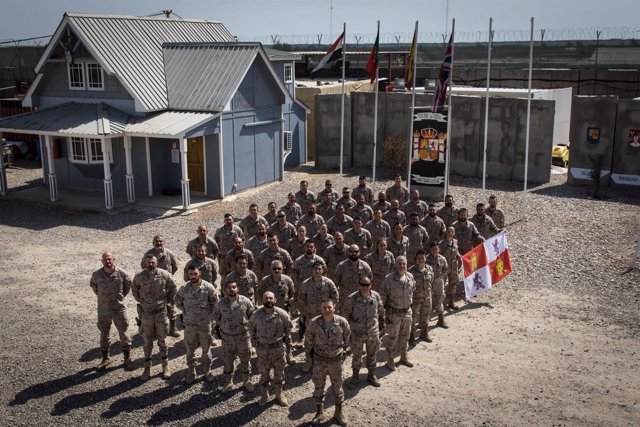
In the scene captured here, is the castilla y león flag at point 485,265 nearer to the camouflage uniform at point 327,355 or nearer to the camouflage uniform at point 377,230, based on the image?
the camouflage uniform at point 377,230

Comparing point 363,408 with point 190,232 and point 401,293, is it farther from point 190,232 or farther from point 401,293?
point 190,232

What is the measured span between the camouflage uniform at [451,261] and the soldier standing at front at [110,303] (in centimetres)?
651

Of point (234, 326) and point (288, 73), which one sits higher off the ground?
point (288, 73)

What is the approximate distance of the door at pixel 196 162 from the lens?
25.3 m

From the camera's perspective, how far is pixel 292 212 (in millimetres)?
17266

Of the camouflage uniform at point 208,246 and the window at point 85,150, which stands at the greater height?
the window at point 85,150

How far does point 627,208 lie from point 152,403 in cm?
1763

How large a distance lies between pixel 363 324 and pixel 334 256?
295cm

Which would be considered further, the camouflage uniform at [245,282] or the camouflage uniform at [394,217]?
the camouflage uniform at [394,217]

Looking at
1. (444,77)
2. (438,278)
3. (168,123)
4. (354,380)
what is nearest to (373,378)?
(354,380)

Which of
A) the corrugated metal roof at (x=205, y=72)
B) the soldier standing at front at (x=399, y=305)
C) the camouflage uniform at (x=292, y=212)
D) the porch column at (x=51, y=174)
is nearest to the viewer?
the soldier standing at front at (x=399, y=305)

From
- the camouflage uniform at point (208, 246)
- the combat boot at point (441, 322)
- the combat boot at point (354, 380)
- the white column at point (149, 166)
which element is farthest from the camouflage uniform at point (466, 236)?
the white column at point (149, 166)

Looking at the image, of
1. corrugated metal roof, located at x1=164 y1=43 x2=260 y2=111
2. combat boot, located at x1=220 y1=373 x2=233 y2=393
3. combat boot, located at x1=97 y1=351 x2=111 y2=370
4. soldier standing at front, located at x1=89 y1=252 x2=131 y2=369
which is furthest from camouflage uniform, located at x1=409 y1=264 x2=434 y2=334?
corrugated metal roof, located at x1=164 y1=43 x2=260 y2=111

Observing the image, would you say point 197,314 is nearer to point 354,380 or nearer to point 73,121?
point 354,380
